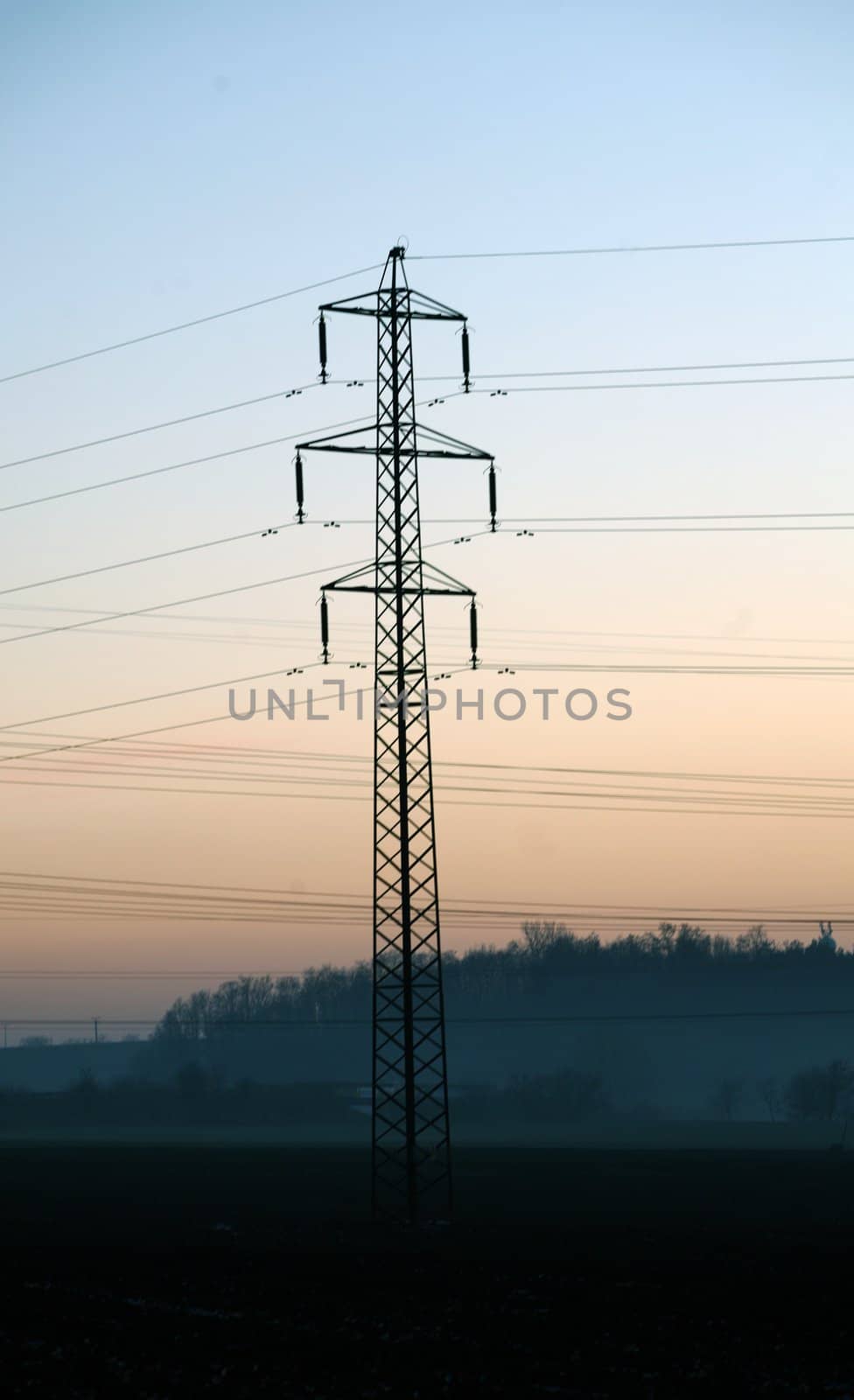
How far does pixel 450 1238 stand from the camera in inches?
2196

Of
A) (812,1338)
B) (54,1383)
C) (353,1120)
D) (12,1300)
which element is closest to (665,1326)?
(812,1338)

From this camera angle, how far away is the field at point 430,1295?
29891mm

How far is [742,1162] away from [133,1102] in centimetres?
9760

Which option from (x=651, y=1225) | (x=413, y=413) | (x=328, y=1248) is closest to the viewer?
(x=328, y=1248)

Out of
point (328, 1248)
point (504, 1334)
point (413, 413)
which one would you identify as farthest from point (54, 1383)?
point (413, 413)

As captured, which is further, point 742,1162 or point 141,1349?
point 742,1162

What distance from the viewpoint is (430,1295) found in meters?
40.9

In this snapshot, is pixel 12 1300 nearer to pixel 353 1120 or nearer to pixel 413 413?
pixel 413 413

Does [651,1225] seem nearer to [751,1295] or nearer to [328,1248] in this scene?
[328,1248]

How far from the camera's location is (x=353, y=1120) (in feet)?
641

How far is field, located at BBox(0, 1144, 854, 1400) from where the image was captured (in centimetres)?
2989

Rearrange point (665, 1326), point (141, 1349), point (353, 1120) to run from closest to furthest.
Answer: point (141, 1349) → point (665, 1326) → point (353, 1120)

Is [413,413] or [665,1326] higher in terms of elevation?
[413,413]

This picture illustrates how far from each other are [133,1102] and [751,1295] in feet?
544
